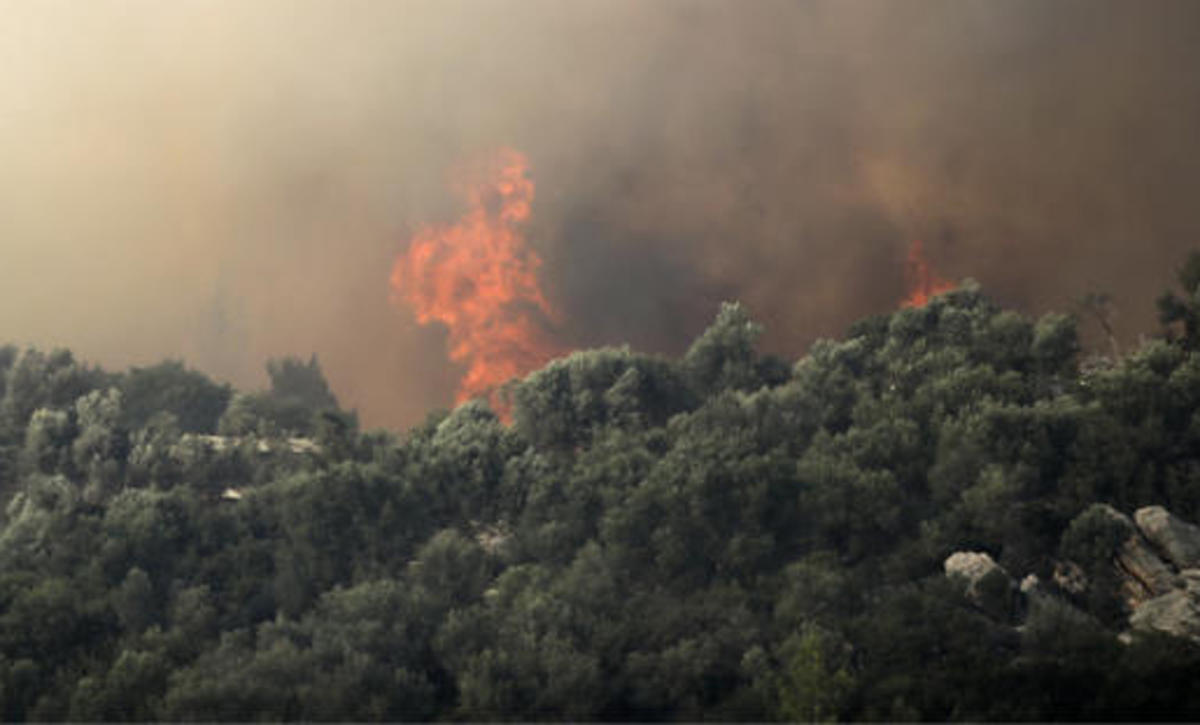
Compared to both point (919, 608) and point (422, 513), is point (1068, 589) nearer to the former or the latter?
point (919, 608)

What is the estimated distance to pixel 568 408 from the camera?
8081 cm

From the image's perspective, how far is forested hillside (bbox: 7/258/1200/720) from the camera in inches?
2048

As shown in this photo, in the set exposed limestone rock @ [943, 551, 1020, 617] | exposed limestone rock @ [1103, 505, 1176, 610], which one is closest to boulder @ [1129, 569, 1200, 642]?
exposed limestone rock @ [1103, 505, 1176, 610]

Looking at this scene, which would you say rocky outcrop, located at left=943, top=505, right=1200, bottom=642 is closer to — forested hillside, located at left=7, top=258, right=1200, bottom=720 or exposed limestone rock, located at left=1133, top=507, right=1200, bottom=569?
exposed limestone rock, located at left=1133, top=507, right=1200, bottom=569

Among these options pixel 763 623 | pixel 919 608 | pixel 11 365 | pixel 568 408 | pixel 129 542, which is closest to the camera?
pixel 919 608

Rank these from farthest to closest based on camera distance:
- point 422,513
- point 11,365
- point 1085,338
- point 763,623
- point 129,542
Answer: point 1085,338 → point 11,365 → point 422,513 → point 129,542 → point 763,623

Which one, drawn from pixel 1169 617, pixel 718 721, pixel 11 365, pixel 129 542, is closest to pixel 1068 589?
pixel 1169 617

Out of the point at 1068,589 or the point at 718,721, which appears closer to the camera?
the point at 718,721

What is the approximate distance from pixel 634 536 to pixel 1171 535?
25.4m

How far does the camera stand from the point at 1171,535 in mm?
58969

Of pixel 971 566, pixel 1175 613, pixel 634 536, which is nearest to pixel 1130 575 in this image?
pixel 1175 613

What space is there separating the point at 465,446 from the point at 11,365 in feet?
133

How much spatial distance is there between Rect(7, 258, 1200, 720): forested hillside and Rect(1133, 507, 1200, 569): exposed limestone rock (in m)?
1.75

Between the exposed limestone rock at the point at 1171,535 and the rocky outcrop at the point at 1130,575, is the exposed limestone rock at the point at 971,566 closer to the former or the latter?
the rocky outcrop at the point at 1130,575
